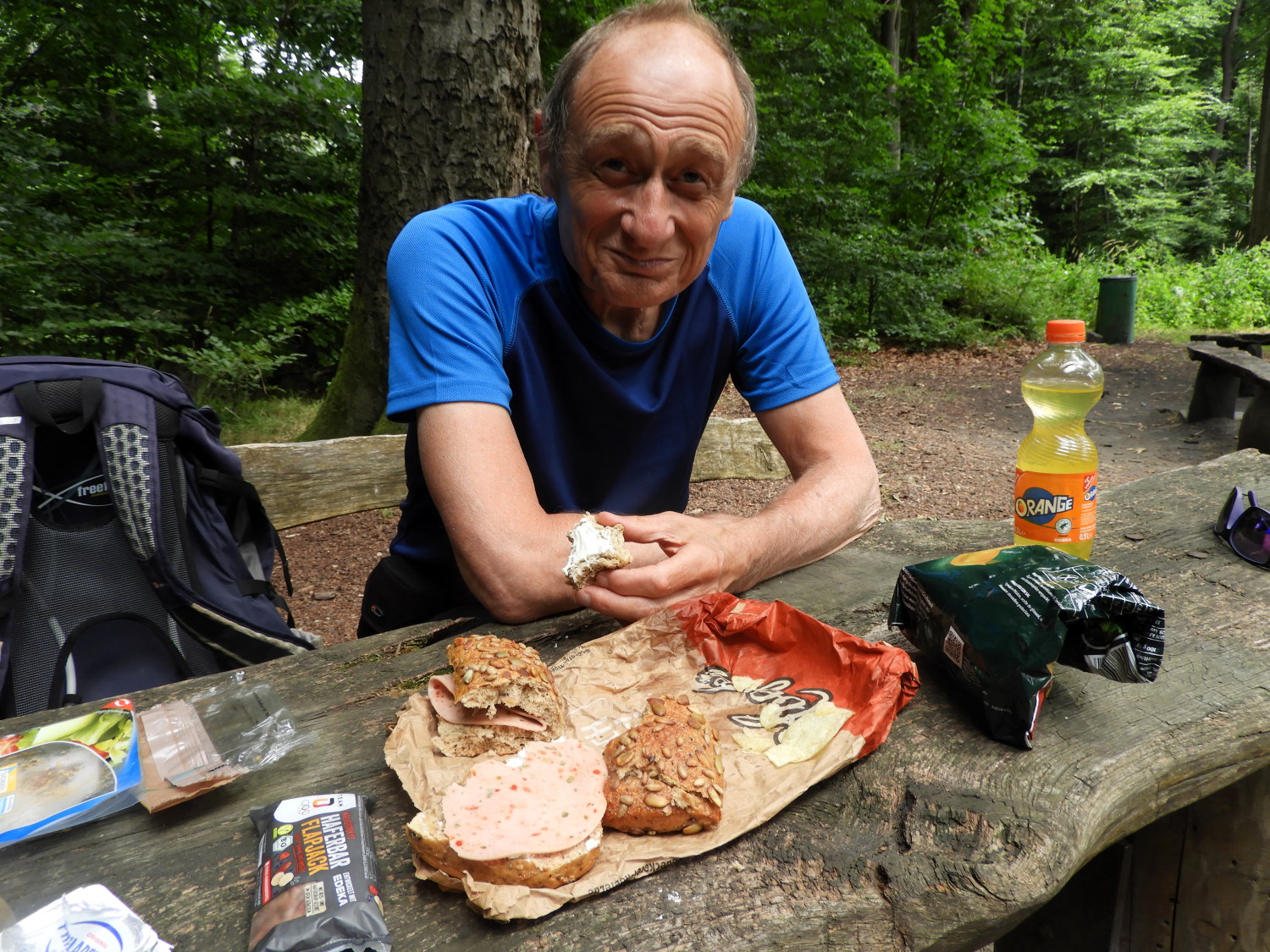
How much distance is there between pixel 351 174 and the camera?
25.5ft

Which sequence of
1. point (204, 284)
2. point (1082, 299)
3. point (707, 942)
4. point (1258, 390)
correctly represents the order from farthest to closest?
Answer: point (1082, 299) < point (204, 284) < point (1258, 390) < point (707, 942)

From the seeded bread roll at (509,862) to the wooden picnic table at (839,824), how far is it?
35 millimetres

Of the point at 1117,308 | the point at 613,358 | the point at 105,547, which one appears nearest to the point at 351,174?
the point at 613,358

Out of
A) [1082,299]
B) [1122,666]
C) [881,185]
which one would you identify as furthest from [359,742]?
[1082,299]

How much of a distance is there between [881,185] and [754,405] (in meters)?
10.2

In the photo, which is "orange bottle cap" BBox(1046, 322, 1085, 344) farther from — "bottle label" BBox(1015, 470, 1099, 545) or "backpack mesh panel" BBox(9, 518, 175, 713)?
"backpack mesh panel" BBox(9, 518, 175, 713)

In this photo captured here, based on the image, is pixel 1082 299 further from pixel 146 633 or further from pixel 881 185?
pixel 146 633

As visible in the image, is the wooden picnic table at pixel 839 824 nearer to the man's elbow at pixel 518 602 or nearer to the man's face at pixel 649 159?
the man's elbow at pixel 518 602

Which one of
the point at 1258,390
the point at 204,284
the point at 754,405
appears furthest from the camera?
the point at 204,284

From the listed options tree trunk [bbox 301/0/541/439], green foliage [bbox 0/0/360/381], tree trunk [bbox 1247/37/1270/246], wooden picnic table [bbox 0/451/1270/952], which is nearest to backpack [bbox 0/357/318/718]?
wooden picnic table [bbox 0/451/1270/952]

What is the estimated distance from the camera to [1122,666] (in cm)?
119

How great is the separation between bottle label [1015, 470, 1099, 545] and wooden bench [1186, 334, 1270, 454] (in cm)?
498

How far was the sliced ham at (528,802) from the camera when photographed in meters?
0.95

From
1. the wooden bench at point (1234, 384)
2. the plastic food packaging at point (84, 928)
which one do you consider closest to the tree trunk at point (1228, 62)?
the wooden bench at point (1234, 384)
